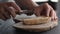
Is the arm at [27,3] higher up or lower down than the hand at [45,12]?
higher up

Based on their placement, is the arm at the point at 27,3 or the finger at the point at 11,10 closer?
the finger at the point at 11,10

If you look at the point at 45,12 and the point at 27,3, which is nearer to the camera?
the point at 45,12

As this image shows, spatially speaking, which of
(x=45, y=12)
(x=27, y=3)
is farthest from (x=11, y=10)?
(x=27, y=3)

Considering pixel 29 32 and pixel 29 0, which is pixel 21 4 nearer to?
pixel 29 0

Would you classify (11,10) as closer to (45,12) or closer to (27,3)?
(45,12)

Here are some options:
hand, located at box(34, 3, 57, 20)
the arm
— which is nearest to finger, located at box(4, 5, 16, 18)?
hand, located at box(34, 3, 57, 20)

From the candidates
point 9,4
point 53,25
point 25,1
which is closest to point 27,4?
point 25,1

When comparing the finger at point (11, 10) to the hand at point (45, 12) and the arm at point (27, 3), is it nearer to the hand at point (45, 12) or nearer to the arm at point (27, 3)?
the hand at point (45, 12)

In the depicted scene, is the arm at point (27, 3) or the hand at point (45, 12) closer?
the hand at point (45, 12)

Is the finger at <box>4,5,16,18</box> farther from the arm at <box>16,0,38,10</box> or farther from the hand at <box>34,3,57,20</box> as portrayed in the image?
the arm at <box>16,0,38,10</box>

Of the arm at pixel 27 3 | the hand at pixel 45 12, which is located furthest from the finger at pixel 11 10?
the arm at pixel 27 3

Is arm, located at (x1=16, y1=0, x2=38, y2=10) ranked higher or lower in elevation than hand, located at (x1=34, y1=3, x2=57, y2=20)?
higher

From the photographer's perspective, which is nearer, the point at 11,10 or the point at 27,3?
the point at 11,10

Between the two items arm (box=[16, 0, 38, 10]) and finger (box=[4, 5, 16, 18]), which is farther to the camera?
arm (box=[16, 0, 38, 10])
